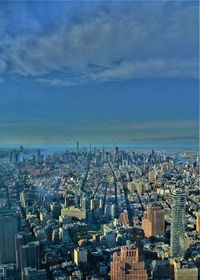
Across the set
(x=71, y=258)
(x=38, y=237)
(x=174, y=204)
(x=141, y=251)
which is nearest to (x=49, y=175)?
(x=38, y=237)

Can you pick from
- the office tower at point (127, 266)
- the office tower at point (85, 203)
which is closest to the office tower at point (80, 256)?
the office tower at point (127, 266)

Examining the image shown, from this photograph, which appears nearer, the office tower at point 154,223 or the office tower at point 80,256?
the office tower at point 80,256

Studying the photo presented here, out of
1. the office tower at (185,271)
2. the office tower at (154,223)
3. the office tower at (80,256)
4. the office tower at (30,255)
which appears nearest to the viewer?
the office tower at (30,255)

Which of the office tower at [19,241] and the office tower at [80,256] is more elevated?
the office tower at [19,241]

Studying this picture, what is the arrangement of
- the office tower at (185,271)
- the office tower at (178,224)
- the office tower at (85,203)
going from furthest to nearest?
the office tower at (85,203) → the office tower at (178,224) → the office tower at (185,271)

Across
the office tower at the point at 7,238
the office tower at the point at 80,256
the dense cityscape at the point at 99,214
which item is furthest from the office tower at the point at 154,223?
the office tower at the point at 7,238

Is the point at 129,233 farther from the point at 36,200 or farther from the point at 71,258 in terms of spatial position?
the point at 36,200

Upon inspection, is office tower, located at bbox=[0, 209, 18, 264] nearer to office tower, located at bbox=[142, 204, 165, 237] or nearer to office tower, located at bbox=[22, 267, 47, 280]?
office tower, located at bbox=[22, 267, 47, 280]

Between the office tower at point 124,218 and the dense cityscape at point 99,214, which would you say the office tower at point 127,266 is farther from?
the office tower at point 124,218

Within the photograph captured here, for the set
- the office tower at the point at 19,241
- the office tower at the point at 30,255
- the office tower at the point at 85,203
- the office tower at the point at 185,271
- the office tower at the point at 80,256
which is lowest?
the office tower at the point at 185,271
